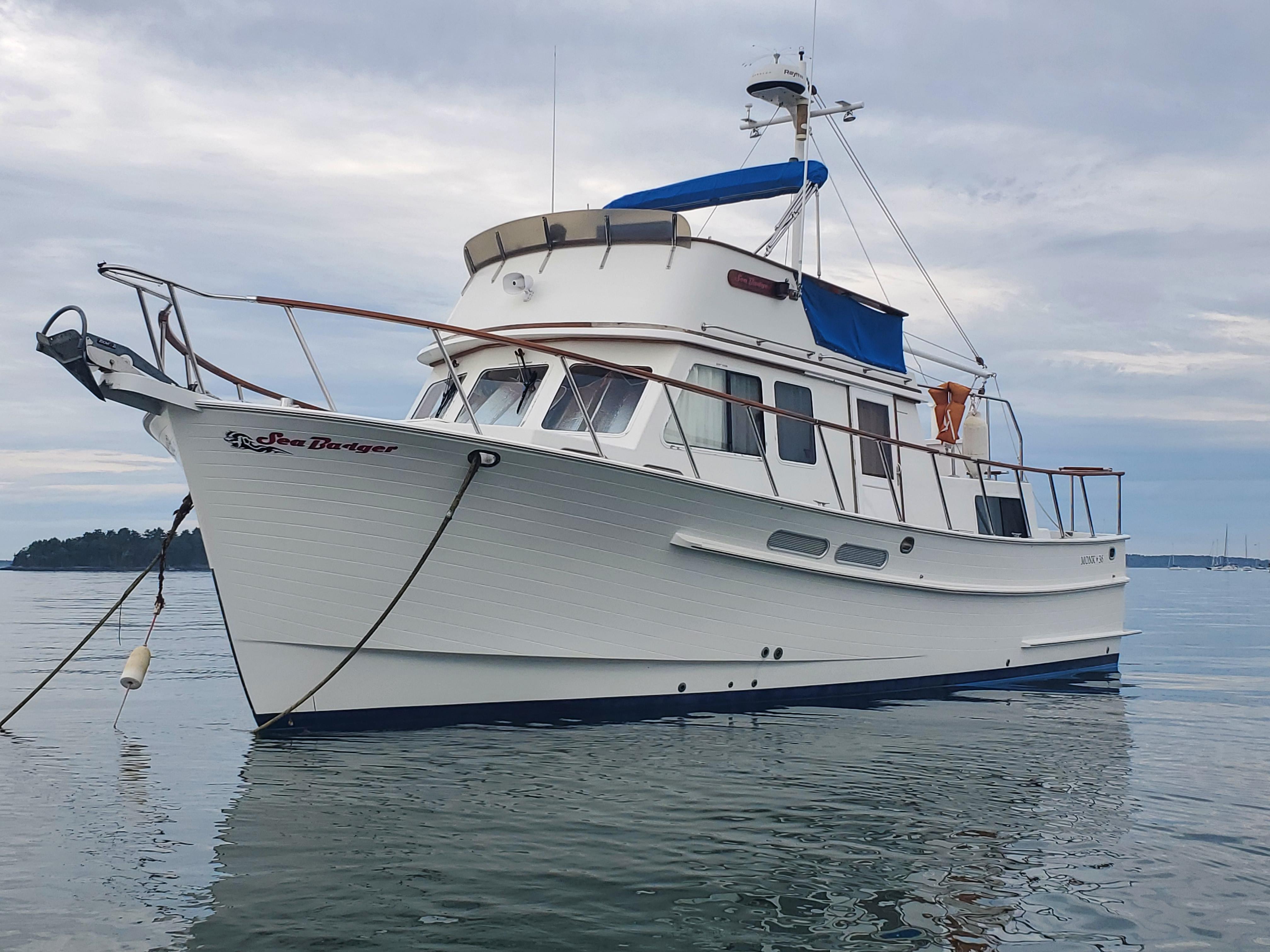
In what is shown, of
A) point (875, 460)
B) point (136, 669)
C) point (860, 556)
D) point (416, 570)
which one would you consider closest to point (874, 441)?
point (875, 460)

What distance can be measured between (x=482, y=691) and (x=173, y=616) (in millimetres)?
19079

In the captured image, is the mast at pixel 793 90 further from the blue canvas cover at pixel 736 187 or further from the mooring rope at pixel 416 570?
the mooring rope at pixel 416 570

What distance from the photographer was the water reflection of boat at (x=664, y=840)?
4375 mm

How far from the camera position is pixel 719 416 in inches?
358

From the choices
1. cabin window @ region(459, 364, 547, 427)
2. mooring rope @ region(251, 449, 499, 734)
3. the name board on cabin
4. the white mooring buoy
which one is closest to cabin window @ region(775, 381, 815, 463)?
the name board on cabin

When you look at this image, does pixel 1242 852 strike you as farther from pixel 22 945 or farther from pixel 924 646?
pixel 22 945

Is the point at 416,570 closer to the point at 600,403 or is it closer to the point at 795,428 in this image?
the point at 600,403

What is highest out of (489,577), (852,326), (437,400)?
(852,326)

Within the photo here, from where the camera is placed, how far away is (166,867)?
16.2 feet

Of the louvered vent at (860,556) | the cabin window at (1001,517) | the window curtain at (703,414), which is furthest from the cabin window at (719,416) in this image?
the cabin window at (1001,517)

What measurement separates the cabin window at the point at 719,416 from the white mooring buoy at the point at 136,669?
428cm

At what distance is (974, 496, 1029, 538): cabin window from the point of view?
11.8m

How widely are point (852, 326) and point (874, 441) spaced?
3.99 ft

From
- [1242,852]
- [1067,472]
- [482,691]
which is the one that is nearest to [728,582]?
[482,691]
